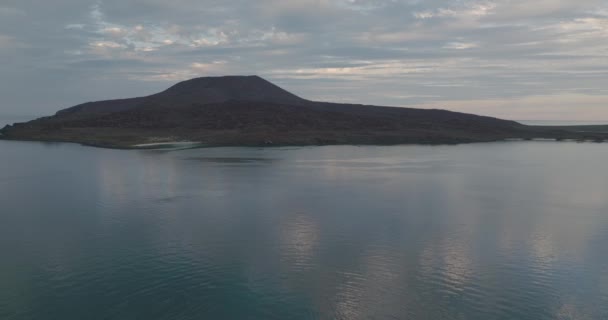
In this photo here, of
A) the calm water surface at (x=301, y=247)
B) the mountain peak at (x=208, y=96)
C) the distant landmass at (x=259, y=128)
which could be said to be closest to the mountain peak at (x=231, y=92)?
the mountain peak at (x=208, y=96)

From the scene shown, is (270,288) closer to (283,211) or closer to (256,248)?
(256,248)

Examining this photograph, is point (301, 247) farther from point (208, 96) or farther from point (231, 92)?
point (231, 92)

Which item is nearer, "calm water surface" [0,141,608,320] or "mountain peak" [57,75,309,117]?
"calm water surface" [0,141,608,320]

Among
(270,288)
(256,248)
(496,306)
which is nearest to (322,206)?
(256,248)

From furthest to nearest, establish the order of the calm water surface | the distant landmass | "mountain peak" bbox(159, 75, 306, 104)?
"mountain peak" bbox(159, 75, 306, 104) < the distant landmass < the calm water surface

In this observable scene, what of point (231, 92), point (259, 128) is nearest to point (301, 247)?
point (259, 128)

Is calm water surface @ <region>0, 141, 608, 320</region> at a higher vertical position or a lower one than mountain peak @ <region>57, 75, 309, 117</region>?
lower

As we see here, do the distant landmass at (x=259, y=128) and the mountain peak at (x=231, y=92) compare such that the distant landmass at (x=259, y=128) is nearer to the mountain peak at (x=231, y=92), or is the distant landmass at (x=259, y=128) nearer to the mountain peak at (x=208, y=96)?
the mountain peak at (x=208, y=96)

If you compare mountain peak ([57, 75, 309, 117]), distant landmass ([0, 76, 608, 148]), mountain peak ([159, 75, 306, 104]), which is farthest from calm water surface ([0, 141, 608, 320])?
mountain peak ([159, 75, 306, 104])

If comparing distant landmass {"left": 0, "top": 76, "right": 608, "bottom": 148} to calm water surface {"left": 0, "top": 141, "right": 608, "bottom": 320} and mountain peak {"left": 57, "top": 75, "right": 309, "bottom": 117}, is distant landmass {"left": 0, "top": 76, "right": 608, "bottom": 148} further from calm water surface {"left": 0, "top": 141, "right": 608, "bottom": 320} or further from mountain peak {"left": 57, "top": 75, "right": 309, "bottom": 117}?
calm water surface {"left": 0, "top": 141, "right": 608, "bottom": 320}
